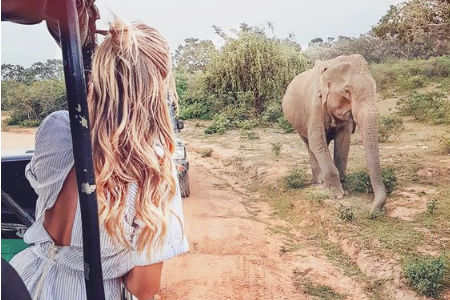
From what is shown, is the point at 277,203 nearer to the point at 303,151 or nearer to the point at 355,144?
the point at 303,151

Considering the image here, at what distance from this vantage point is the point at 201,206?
231 inches

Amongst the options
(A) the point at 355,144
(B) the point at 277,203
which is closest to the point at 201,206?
(B) the point at 277,203

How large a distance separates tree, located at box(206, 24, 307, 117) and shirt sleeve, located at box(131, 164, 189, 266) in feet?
38.6

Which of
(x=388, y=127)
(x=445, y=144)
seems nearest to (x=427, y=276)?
(x=445, y=144)

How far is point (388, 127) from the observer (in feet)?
31.0

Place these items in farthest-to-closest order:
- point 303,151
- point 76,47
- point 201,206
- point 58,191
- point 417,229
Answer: point 303,151 < point 201,206 < point 417,229 < point 58,191 < point 76,47

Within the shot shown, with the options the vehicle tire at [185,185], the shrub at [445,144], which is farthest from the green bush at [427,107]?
the vehicle tire at [185,185]

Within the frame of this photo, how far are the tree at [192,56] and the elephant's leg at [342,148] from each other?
8871mm

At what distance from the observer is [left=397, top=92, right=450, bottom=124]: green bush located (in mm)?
9852

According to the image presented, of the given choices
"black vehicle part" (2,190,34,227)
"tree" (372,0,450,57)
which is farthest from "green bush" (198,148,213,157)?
"black vehicle part" (2,190,34,227)

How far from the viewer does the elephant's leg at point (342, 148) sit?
625 centimetres

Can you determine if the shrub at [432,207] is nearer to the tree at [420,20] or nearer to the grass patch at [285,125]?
the tree at [420,20]

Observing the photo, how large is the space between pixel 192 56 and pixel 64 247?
56.6 ft

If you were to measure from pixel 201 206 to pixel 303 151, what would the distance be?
3681 mm
